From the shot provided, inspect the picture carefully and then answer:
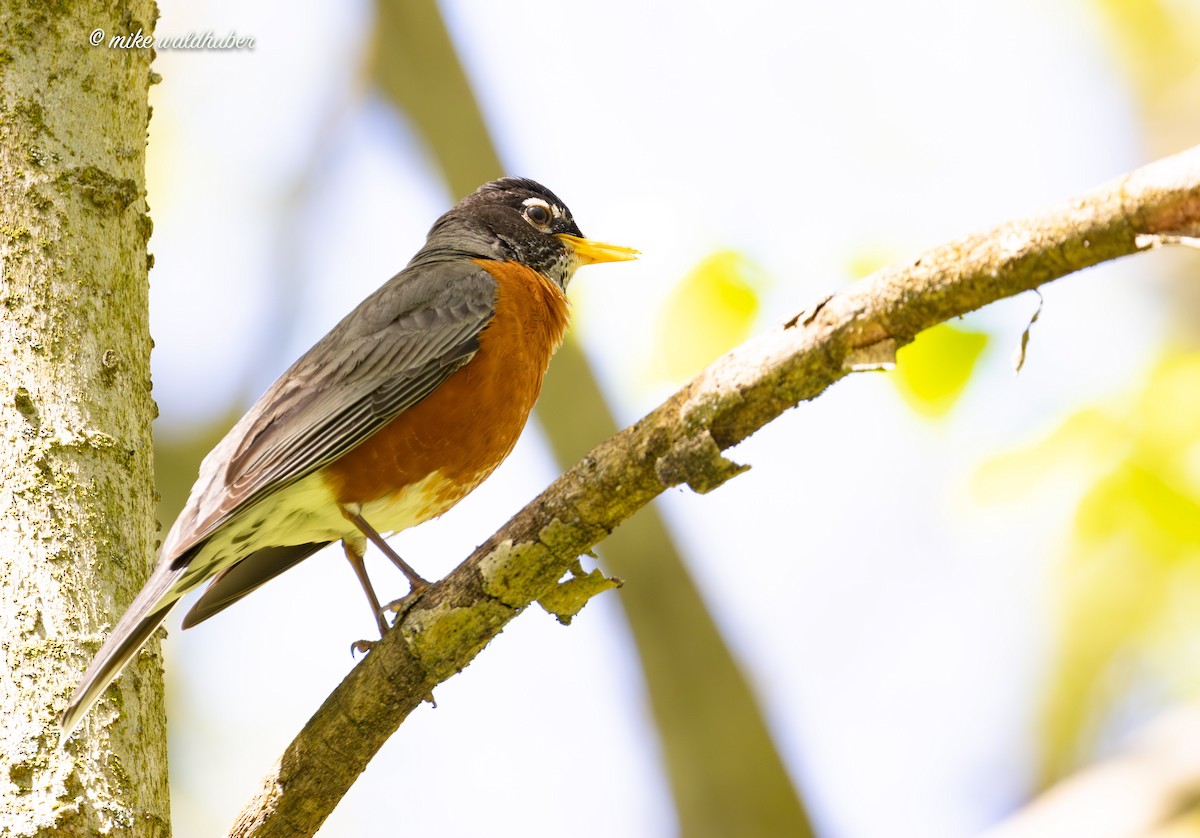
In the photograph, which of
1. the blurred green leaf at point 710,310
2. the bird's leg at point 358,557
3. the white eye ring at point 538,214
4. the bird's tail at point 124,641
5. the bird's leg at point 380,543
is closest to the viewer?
the bird's tail at point 124,641

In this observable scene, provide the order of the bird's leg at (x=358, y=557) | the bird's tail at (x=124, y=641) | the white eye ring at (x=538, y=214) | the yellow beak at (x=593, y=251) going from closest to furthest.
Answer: the bird's tail at (x=124, y=641) → the bird's leg at (x=358, y=557) → the yellow beak at (x=593, y=251) → the white eye ring at (x=538, y=214)

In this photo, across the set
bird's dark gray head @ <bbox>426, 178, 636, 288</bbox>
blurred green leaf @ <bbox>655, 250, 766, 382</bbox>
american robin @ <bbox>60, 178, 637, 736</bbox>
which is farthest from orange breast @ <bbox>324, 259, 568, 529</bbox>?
bird's dark gray head @ <bbox>426, 178, 636, 288</bbox>

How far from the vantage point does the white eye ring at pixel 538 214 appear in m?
5.79

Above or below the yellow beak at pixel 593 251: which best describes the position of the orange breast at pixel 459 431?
below

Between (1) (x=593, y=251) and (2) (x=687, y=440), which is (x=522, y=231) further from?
(2) (x=687, y=440)

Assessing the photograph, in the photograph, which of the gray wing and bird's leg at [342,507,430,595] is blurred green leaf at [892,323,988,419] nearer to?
the gray wing

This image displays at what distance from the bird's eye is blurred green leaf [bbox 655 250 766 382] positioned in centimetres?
138

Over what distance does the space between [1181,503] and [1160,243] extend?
8.58 ft

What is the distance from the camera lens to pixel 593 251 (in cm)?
563

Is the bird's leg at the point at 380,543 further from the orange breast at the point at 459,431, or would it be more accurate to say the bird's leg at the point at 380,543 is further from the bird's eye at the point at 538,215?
the bird's eye at the point at 538,215

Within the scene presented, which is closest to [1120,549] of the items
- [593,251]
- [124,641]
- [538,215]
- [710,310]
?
Result: [710,310]

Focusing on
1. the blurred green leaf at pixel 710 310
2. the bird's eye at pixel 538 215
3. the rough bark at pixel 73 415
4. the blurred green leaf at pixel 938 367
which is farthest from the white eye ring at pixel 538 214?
the rough bark at pixel 73 415

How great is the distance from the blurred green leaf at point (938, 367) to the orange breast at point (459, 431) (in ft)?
4.68

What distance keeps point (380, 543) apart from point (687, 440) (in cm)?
199
